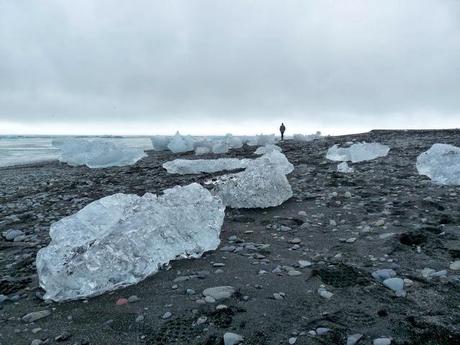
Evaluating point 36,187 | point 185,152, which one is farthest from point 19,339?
point 185,152

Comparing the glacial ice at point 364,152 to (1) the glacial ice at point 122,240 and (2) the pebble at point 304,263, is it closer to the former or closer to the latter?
(1) the glacial ice at point 122,240

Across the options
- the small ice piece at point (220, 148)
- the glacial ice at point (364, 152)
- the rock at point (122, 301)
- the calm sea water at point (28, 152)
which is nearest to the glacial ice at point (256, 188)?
the rock at point (122, 301)

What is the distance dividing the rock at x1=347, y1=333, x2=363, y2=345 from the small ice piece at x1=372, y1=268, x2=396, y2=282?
2.87 ft

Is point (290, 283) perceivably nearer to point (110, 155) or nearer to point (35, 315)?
point (35, 315)

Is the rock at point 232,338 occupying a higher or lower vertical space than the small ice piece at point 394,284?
lower

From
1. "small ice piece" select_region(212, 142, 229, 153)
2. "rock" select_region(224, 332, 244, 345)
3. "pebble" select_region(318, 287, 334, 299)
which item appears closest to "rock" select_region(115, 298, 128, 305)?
"rock" select_region(224, 332, 244, 345)

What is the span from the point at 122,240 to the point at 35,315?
2.87ft

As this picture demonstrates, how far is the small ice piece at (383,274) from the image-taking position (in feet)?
10.2

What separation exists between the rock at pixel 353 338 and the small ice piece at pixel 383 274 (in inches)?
34.4

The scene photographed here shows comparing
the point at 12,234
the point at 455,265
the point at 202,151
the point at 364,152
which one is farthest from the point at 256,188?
the point at 202,151

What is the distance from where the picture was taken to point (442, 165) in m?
6.38

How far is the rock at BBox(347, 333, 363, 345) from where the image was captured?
7.47 ft

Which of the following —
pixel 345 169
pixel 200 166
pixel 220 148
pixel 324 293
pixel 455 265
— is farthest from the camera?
pixel 220 148

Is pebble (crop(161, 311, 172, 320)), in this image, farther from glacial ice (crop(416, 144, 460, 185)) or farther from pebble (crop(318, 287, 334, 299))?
glacial ice (crop(416, 144, 460, 185))
